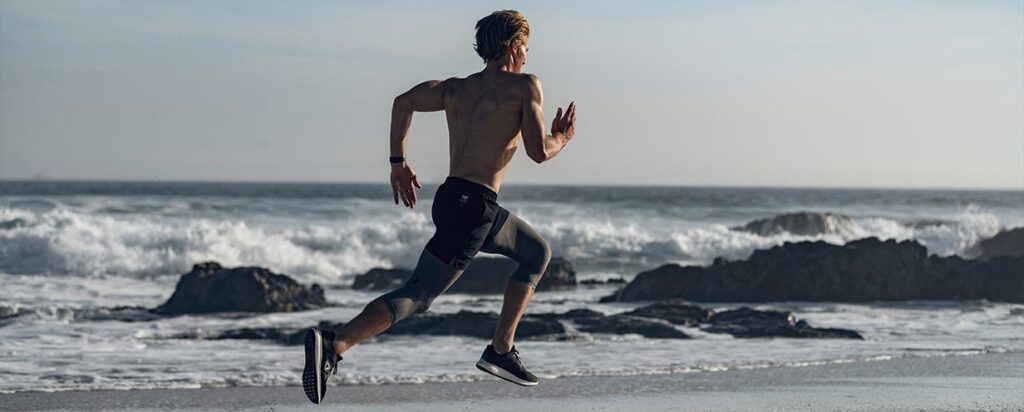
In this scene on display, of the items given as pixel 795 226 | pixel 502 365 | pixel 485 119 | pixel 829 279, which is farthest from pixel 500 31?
pixel 795 226

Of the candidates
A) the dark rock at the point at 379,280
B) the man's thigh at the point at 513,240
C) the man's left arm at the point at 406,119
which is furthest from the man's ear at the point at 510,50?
the dark rock at the point at 379,280

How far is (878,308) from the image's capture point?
18312 millimetres

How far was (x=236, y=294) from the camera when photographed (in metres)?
17.6

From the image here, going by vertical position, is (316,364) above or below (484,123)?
below

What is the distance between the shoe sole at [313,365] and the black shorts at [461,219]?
2.17 feet

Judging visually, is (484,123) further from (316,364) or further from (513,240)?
(316,364)

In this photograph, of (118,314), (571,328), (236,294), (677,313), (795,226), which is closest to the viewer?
(571,328)

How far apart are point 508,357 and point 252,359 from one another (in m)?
5.45

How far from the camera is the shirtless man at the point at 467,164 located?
20.4ft

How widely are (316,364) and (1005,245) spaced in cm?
2636

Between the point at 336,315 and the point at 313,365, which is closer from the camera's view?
the point at 313,365

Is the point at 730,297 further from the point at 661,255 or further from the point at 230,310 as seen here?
the point at 661,255

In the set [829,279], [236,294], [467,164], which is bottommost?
[236,294]

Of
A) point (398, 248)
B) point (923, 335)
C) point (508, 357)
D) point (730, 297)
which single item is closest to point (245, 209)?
point (398, 248)
